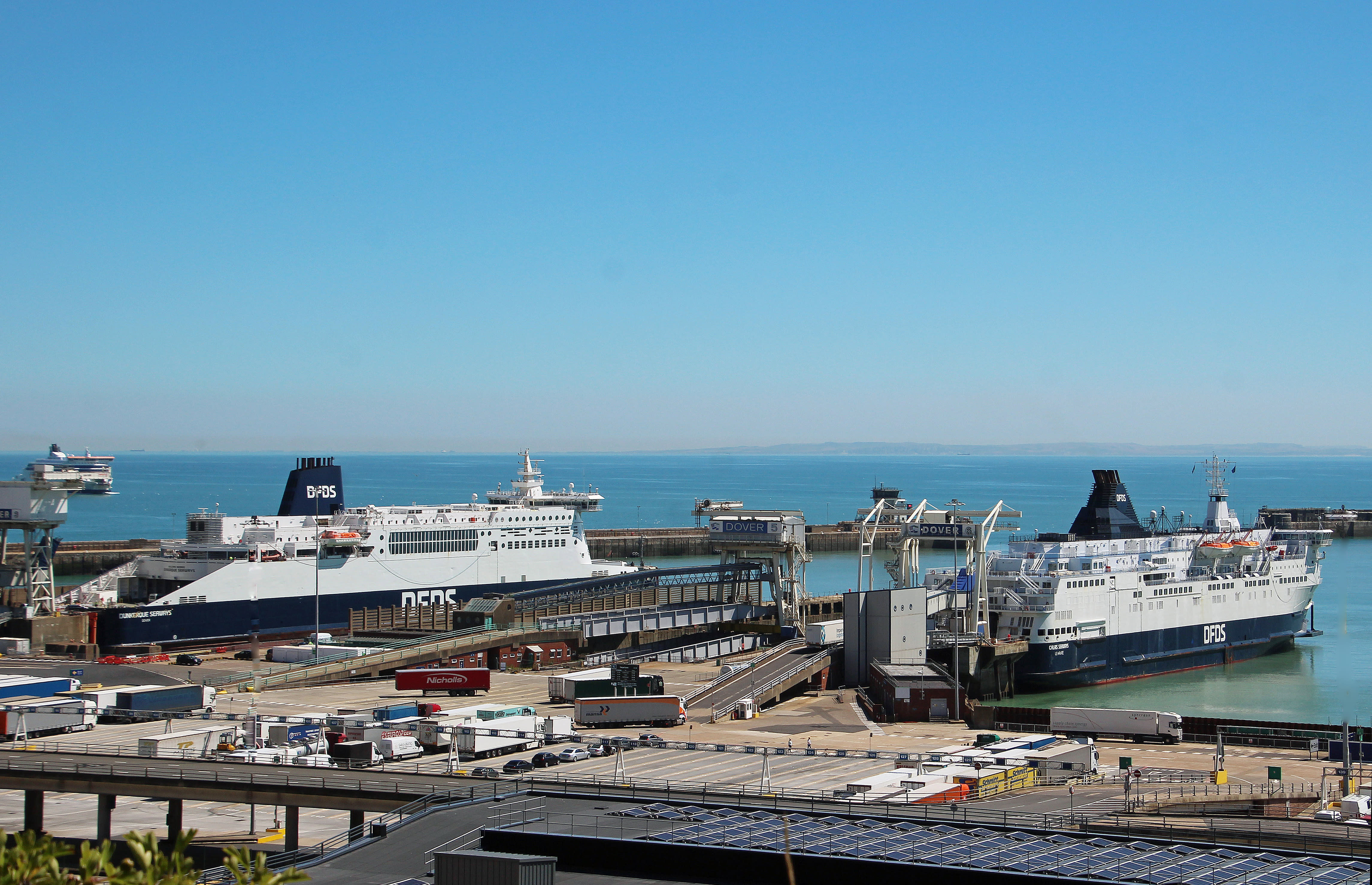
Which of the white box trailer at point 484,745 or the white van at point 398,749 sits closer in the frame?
the white van at point 398,749

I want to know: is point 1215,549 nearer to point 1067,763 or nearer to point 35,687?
point 1067,763

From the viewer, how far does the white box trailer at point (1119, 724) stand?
37.3m

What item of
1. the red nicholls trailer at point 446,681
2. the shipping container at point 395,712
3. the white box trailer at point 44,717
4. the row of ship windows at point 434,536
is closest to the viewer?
the white box trailer at point 44,717

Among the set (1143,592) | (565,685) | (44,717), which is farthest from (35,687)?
(1143,592)

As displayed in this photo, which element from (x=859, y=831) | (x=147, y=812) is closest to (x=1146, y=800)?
(x=859, y=831)

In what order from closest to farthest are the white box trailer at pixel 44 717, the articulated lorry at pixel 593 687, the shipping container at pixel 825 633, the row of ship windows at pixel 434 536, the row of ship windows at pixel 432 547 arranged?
the white box trailer at pixel 44 717 → the articulated lorry at pixel 593 687 → the shipping container at pixel 825 633 → the row of ship windows at pixel 434 536 → the row of ship windows at pixel 432 547

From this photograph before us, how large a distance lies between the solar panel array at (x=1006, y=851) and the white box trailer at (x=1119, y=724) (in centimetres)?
1879

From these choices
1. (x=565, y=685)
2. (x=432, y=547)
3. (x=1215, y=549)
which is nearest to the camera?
(x=565, y=685)

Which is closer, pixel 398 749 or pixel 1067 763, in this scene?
pixel 1067 763

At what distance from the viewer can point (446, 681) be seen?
4397cm

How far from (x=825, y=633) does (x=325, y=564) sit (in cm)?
2325

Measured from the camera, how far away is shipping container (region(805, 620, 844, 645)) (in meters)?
53.0

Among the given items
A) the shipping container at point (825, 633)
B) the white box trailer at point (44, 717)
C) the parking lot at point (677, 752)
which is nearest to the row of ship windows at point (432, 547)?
the parking lot at point (677, 752)

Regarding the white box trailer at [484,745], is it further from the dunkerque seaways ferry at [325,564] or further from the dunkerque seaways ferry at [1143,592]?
the dunkerque seaways ferry at [1143,592]
